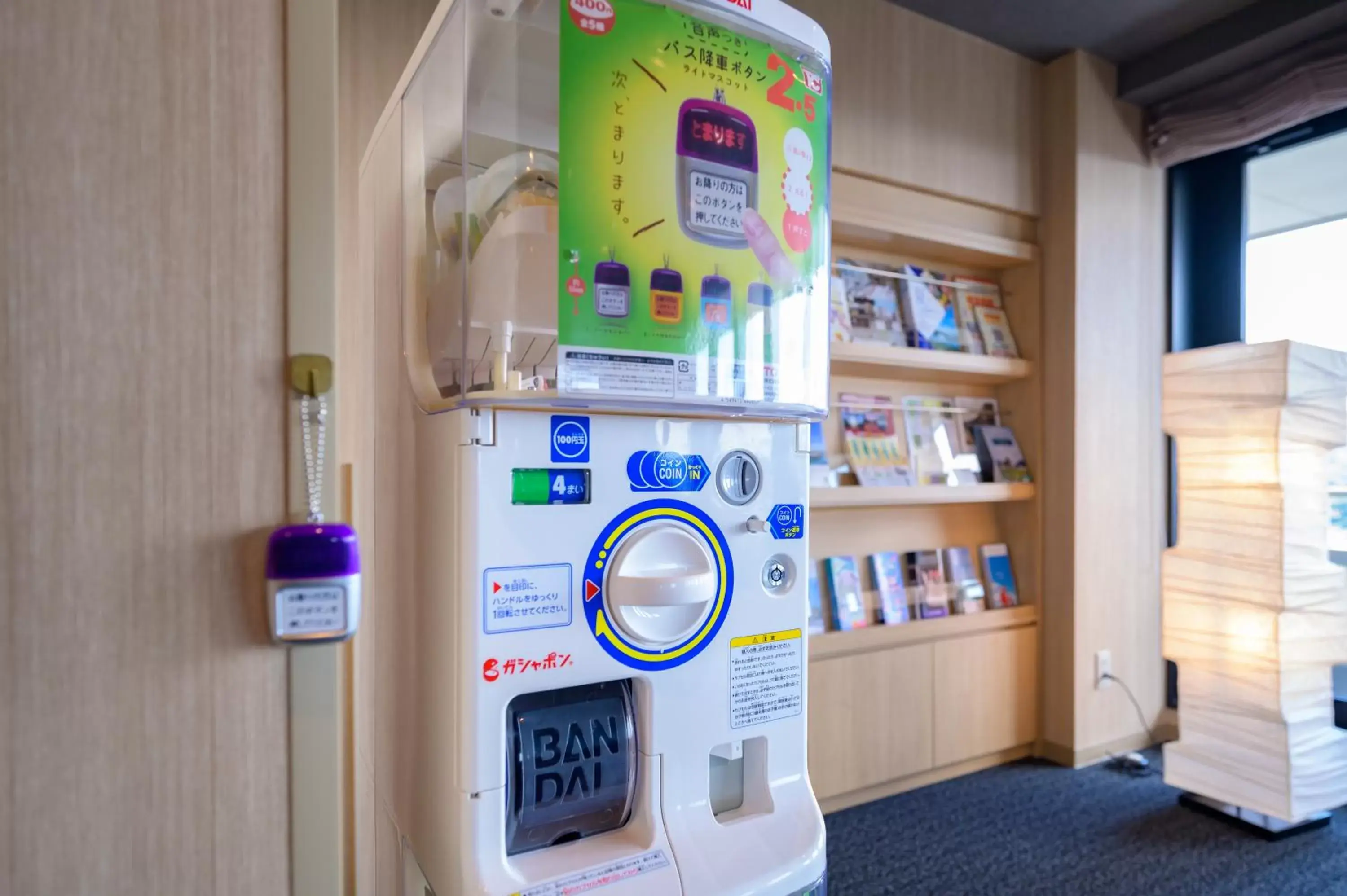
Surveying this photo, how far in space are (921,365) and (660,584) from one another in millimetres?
1699

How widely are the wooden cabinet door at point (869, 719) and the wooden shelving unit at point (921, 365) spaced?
2.81ft

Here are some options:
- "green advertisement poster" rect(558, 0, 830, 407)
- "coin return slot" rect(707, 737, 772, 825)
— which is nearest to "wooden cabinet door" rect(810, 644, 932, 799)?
"coin return slot" rect(707, 737, 772, 825)

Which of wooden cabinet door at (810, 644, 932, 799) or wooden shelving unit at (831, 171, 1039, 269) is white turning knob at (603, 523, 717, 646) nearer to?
wooden cabinet door at (810, 644, 932, 799)

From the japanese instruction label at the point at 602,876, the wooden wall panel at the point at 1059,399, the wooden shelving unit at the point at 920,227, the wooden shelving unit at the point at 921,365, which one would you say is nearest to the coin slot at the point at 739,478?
the japanese instruction label at the point at 602,876

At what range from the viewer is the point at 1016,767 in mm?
2510

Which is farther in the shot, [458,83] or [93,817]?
[458,83]

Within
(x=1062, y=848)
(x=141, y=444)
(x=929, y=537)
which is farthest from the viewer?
(x=929, y=537)

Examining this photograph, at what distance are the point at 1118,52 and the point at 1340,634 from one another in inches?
77.4

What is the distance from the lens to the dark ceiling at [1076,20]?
229 centimetres

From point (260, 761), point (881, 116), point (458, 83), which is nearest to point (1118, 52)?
point (881, 116)

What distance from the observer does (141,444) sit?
1.98 feet

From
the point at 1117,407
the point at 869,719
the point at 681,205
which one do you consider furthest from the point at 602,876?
the point at 1117,407

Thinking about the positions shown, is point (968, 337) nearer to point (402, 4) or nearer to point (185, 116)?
point (402, 4)

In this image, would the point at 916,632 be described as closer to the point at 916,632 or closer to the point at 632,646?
the point at 916,632
